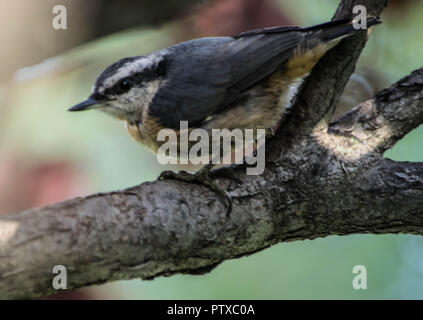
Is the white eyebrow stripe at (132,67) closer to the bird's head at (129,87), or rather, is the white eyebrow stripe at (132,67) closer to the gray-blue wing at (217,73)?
the bird's head at (129,87)

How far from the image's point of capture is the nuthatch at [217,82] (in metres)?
2.63

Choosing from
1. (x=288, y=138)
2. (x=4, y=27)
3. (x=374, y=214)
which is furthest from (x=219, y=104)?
(x=4, y=27)

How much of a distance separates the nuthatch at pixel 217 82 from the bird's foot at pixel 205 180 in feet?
1.03

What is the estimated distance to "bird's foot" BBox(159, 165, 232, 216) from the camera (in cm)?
225

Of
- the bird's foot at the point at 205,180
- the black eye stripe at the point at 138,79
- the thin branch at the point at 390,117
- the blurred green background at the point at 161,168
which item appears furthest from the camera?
the blurred green background at the point at 161,168

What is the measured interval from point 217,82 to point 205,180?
0.59 metres

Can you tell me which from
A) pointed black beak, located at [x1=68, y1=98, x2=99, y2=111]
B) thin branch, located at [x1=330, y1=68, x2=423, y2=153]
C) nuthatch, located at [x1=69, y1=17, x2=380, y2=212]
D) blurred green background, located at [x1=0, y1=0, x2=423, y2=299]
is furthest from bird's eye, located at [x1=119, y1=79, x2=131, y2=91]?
thin branch, located at [x1=330, y1=68, x2=423, y2=153]

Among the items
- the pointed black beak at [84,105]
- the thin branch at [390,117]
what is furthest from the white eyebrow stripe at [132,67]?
the thin branch at [390,117]

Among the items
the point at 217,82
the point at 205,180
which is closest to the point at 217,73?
the point at 217,82

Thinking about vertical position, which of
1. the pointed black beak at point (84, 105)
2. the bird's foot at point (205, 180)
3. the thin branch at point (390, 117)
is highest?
the pointed black beak at point (84, 105)

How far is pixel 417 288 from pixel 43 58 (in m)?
2.81

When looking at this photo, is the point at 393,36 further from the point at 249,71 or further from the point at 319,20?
the point at 249,71

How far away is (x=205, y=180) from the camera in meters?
2.33

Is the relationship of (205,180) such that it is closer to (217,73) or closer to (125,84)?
(217,73)
